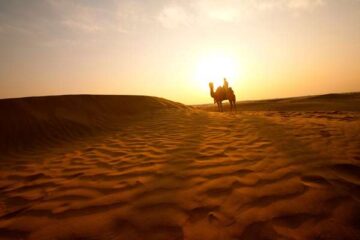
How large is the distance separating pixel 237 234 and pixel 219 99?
13948 millimetres

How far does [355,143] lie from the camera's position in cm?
446

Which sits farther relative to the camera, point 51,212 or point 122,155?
point 122,155

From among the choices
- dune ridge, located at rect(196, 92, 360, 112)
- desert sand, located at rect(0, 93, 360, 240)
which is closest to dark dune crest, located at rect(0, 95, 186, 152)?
desert sand, located at rect(0, 93, 360, 240)

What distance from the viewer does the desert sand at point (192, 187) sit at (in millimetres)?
2189

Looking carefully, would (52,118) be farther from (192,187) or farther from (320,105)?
(320,105)

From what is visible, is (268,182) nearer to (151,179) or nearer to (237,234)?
(237,234)

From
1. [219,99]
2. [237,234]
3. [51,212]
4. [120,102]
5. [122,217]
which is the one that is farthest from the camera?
[219,99]

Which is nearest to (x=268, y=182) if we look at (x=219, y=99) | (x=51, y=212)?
(x=51, y=212)

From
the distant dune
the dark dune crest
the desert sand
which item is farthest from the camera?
the distant dune

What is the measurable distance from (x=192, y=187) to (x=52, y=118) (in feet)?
24.1

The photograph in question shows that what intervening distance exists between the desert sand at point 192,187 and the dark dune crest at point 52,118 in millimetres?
832

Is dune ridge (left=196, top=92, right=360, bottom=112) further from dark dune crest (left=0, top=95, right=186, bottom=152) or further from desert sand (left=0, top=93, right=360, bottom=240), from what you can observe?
dark dune crest (left=0, top=95, right=186, bottom=152)

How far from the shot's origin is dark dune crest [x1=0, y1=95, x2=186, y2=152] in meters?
7.03

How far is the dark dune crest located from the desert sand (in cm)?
83
